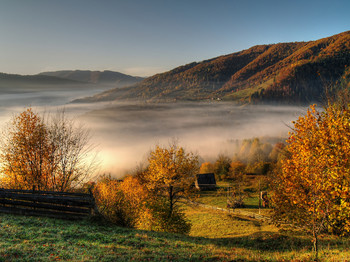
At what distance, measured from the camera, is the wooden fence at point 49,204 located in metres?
15.9

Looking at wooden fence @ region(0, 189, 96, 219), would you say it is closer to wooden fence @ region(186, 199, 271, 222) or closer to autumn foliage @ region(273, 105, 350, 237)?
autumn foliage @ region(273, 105, 350, 237)

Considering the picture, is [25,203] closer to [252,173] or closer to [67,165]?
[67,165]

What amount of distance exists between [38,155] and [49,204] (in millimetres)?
11594

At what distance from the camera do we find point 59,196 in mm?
16141

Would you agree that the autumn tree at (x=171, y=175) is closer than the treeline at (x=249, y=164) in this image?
Yes

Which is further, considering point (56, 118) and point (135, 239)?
point (56, 118)

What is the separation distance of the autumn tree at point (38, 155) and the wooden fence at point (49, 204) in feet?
25.6

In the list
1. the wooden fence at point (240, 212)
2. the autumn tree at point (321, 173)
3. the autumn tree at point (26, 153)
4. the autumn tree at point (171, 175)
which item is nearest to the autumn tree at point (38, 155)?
the autumn tree at point (26, 153)

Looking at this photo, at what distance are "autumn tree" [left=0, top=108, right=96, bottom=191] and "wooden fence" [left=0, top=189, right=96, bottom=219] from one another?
7802mm

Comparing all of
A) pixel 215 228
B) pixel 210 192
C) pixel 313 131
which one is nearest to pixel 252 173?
pixel 210 192

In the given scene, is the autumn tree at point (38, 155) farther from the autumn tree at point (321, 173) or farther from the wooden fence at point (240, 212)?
the wooden fence at point (240, 212)

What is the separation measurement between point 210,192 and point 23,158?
6812 cm

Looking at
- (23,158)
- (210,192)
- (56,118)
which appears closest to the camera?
(23,158)

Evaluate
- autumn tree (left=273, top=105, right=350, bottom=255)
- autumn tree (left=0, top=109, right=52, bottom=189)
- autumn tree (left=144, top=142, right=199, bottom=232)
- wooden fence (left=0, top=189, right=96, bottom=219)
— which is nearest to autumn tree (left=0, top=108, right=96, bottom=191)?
autumn tree (left=0, top=109, right=52, bottom=189)
